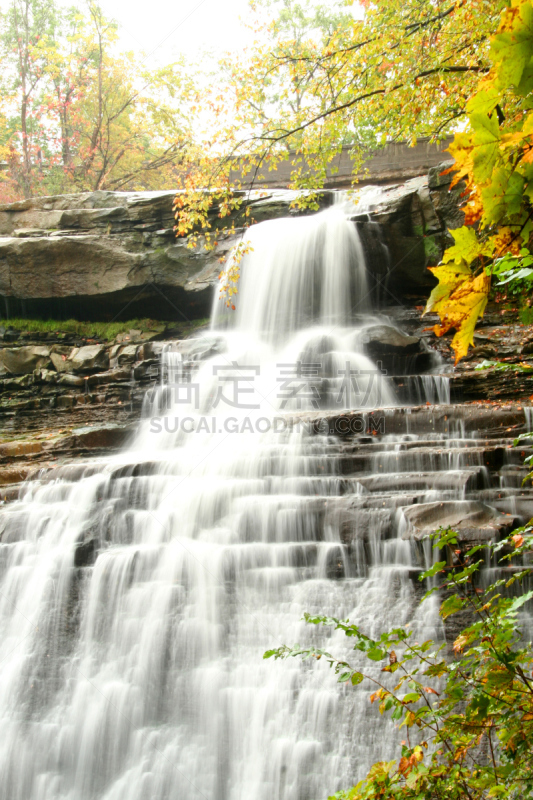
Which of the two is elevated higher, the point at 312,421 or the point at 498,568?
the point at 312,421

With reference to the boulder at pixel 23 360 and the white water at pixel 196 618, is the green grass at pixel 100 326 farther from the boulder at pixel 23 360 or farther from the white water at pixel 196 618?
the white water at pixel 196 618

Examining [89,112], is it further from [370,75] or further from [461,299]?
[461,299]

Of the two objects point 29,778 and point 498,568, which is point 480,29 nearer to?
point 498,568

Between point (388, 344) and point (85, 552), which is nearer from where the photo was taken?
point (85, 552)

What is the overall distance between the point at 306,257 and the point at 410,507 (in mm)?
8538

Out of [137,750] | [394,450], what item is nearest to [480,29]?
[394,450]

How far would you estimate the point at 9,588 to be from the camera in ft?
18.9

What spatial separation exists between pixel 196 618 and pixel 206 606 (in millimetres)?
137

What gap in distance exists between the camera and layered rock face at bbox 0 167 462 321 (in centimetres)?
1198

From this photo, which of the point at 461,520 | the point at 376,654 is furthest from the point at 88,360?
the point at 376,654

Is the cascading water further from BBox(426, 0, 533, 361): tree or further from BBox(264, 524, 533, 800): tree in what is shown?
BBox(426, 0, 533, 361): tree

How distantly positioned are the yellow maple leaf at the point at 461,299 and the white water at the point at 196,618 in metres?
3.85

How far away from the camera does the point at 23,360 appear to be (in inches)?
478

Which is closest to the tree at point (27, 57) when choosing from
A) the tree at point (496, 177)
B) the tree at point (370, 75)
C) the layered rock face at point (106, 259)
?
the layered rock face at point (106, 259)
